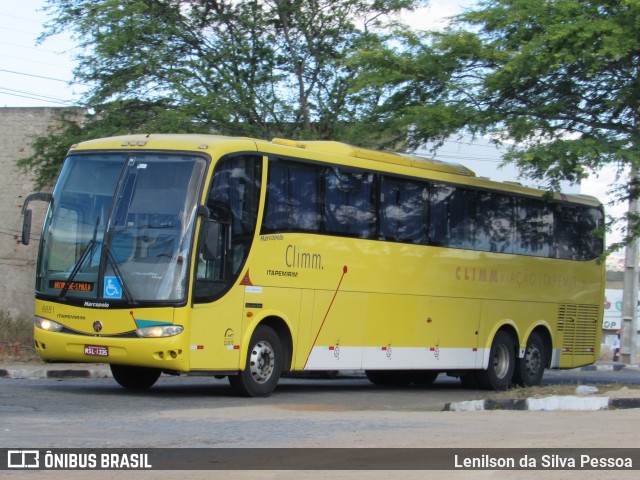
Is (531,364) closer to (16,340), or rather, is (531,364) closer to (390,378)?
(390,378)

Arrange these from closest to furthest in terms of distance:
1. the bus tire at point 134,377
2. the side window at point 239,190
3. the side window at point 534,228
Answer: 1. the side window at point 239,190
2. the bus tire at point 134,377
3. the side window at point 534,228

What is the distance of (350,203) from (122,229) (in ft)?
14.0

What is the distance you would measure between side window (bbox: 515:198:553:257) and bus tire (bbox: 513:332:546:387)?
1.78 m

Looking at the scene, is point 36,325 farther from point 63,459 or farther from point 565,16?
point 565,16

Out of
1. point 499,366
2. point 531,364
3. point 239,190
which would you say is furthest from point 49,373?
point 531,364

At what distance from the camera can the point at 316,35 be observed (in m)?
28.0

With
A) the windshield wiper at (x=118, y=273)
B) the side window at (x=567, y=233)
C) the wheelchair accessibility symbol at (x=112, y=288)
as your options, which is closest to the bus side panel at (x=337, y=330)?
the windshield wiper at (x=118, y=273)

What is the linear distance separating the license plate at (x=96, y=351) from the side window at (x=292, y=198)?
9.58ft

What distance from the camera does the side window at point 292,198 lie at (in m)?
15.2

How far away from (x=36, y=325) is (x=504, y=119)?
9.21 m

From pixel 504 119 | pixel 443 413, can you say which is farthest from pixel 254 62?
pixel 443 413

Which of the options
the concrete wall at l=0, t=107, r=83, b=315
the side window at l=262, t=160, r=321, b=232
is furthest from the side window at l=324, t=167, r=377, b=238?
the concrete wall at l=0, t=107, r=83, b=315

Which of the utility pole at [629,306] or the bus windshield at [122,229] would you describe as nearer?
the bus windshield at [122,229]

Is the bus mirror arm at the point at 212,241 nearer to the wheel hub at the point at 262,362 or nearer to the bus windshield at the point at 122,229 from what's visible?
the bus windshield at the point at 122,229
